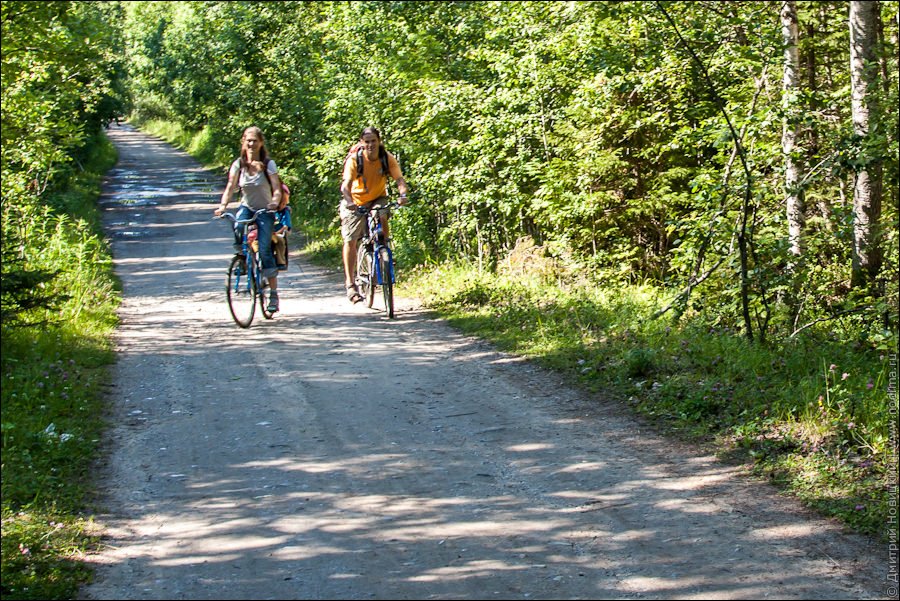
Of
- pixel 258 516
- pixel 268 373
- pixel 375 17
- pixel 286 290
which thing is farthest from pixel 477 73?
pixel 258 516

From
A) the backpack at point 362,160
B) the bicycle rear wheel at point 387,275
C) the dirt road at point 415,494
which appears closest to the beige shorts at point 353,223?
the backpack at point 362,160

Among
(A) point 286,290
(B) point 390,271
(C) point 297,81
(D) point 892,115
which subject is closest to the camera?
(D) point 892,115

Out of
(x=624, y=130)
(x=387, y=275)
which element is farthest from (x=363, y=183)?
(x=624, y=130)

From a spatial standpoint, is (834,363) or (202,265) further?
(202,265)

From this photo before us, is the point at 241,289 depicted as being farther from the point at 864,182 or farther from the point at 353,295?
the point at 864,182

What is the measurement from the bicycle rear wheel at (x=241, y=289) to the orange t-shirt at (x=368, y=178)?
166 cm

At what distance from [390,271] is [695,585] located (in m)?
7.49

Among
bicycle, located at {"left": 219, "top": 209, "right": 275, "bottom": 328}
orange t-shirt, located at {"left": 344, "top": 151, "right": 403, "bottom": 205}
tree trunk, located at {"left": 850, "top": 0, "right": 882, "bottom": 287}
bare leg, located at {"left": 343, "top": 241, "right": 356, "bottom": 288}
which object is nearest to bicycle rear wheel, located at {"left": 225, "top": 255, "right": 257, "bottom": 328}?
bicycle, located at {"left": 219, "top": 209, "right": 275, "bottom": 328}

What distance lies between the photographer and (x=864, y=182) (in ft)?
30.3

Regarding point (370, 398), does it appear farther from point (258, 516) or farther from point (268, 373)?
point (258, 516)

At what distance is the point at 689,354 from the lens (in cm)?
834

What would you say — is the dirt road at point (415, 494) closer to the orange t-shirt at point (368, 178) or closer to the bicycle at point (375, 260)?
the bicycle at point (375, 260)

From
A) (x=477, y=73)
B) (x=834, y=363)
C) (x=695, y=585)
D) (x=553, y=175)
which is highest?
(x=477, y=73)

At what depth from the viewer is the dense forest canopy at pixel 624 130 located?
28.6 feet
